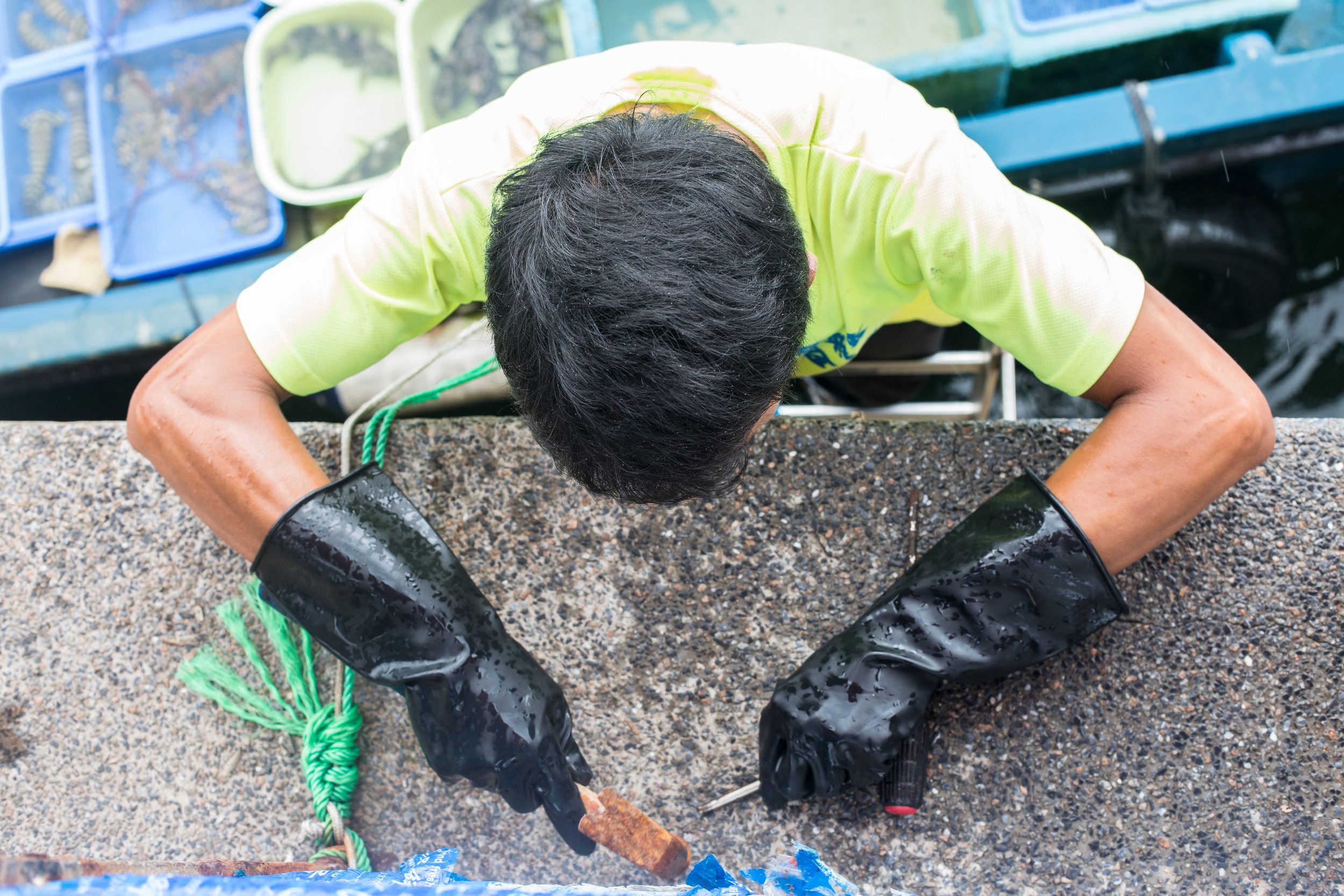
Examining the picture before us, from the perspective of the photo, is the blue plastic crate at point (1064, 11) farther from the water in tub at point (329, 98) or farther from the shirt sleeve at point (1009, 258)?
the water in tub at point (329, 98)

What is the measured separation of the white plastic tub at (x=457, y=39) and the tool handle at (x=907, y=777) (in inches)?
85.8

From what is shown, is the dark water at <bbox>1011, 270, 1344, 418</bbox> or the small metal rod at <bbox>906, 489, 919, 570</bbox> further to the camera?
the dark water at <bbox>1011, 270, 1344, 418</bbox>

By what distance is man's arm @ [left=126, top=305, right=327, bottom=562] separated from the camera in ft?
4.65

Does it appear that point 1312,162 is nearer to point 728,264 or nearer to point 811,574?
point 811,574

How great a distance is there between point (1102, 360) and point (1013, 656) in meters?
0.49

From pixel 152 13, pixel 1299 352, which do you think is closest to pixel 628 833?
pixel 1299 352

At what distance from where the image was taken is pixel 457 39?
272cm

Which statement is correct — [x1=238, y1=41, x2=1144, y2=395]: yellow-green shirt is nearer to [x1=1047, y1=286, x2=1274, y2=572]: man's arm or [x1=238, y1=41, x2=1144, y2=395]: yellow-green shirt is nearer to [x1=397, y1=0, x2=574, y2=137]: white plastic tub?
[x1=1047, y1=286, x2=1274, y2=572]: man's arm

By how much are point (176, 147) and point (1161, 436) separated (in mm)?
3044

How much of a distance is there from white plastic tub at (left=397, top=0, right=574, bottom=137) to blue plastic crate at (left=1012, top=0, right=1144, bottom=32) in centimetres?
Result: 134

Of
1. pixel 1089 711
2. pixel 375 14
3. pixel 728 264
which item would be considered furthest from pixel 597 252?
pixel 375 14

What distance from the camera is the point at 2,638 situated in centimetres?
177

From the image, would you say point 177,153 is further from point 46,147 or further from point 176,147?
point 46,147

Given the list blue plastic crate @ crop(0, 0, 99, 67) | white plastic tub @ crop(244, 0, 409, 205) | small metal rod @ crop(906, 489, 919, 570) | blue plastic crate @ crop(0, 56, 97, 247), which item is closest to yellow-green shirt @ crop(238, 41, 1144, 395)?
small metal rod @ crop(906, 489, 919, 570)
